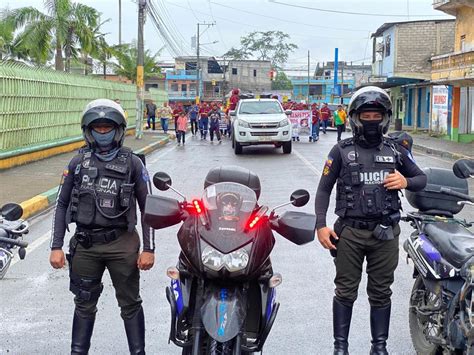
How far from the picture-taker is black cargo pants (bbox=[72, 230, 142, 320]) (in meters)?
4.00

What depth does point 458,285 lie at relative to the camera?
151 inches

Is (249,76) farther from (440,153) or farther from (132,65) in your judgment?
(440,153)

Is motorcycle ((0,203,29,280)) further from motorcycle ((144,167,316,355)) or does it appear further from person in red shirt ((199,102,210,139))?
person in red shirt ((199,102,210,139))

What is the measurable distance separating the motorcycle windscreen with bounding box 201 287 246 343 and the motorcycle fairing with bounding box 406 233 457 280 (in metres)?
1.26

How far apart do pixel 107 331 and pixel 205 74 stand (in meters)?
83.1

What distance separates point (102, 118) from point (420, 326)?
2.49 metres

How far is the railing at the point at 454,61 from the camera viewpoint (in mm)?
24375

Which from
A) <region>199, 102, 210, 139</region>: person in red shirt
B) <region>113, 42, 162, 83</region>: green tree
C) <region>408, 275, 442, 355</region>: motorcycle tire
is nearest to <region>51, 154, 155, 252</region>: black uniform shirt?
<region>408, 275, 442, 355</region>: motorcycle tire

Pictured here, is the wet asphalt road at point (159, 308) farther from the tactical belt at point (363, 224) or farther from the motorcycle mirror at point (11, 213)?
the motorcycle mirror at point (11, 213)

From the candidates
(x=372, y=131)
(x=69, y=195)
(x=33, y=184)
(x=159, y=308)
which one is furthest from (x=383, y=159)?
(x=33, y=184)

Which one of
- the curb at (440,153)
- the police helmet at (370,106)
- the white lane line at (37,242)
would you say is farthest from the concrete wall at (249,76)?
the police helmet at (370,106)

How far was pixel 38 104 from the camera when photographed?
56.5ft

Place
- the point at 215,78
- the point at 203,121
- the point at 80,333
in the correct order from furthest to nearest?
1. the point at 215,78
2. the point at 203,121
3. the point at 80,333

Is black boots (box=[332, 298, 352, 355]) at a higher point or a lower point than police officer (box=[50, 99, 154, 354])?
lower
